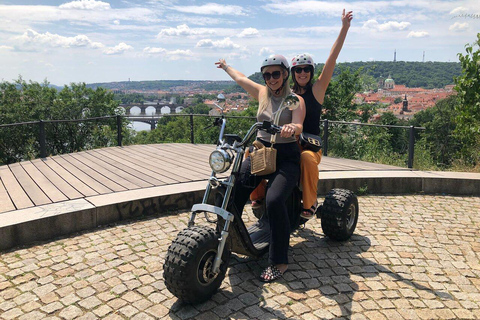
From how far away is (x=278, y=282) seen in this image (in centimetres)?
361

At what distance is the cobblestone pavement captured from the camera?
3.14 m

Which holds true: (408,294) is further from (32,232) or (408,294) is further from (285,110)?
(32,232)

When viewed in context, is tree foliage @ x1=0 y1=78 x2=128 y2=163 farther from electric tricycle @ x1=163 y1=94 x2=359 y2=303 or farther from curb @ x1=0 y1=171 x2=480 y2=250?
electric tricycle @ x1=163 y1=94 x2=359 y2=303

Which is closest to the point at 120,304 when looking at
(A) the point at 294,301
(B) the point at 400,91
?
(A) the point at 294,301

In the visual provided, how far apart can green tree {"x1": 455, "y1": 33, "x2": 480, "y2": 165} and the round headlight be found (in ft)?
23.0

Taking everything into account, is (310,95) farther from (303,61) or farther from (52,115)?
(52,115)

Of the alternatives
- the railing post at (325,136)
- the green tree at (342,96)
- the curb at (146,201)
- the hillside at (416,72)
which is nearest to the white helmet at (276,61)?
the curb at (146,201)

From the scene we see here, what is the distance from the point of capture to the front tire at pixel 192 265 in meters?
2.95

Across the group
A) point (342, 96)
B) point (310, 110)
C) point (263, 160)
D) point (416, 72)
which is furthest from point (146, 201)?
point (416, 72)

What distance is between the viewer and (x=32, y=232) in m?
4.35

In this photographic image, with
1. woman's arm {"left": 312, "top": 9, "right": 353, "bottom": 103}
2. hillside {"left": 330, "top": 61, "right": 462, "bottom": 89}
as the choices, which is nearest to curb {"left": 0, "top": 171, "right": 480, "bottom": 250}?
woman's arm {"left": 312, "top": 9, "right": 353, "bottom": 103}

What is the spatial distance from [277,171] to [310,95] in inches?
36.1

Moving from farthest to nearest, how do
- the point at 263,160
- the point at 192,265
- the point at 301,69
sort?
the point at 301,69
the point at 263,160
the point at 192,265

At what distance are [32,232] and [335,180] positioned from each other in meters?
4.25
